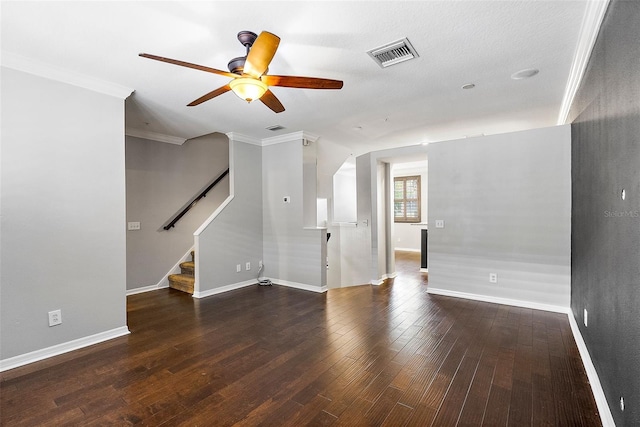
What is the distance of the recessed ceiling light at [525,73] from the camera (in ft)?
9.33

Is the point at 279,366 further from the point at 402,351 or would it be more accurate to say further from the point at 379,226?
the point at 379,226

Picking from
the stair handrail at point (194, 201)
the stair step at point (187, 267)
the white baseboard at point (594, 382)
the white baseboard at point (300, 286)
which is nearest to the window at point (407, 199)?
the white baseboard at point (300, 286)

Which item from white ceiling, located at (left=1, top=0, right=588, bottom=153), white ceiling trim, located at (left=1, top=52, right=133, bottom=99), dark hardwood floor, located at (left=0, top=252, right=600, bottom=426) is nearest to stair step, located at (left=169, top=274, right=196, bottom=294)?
dark hardwood floor, located at (left=0, top=252, right=600, bottom=426)

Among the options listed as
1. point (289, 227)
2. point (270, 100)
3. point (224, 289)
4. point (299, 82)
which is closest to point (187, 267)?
point (224, 289)

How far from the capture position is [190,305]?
4184 mm

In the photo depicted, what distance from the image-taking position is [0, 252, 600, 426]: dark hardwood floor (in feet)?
6.21

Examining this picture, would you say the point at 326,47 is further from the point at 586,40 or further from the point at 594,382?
the point at 594,382

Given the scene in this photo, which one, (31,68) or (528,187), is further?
(528,187)

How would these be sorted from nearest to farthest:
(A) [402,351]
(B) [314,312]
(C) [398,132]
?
(A) [402,351], (B) [314,312], (C) [398,132]

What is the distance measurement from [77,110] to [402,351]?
153 inches

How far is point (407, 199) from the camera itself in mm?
9969

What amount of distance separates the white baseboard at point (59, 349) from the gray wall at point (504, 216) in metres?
4.23

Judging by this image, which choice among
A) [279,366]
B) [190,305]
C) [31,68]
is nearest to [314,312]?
[279,366]

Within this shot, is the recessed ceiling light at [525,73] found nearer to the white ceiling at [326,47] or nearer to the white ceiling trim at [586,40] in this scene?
the white ceiling at [326,47]
